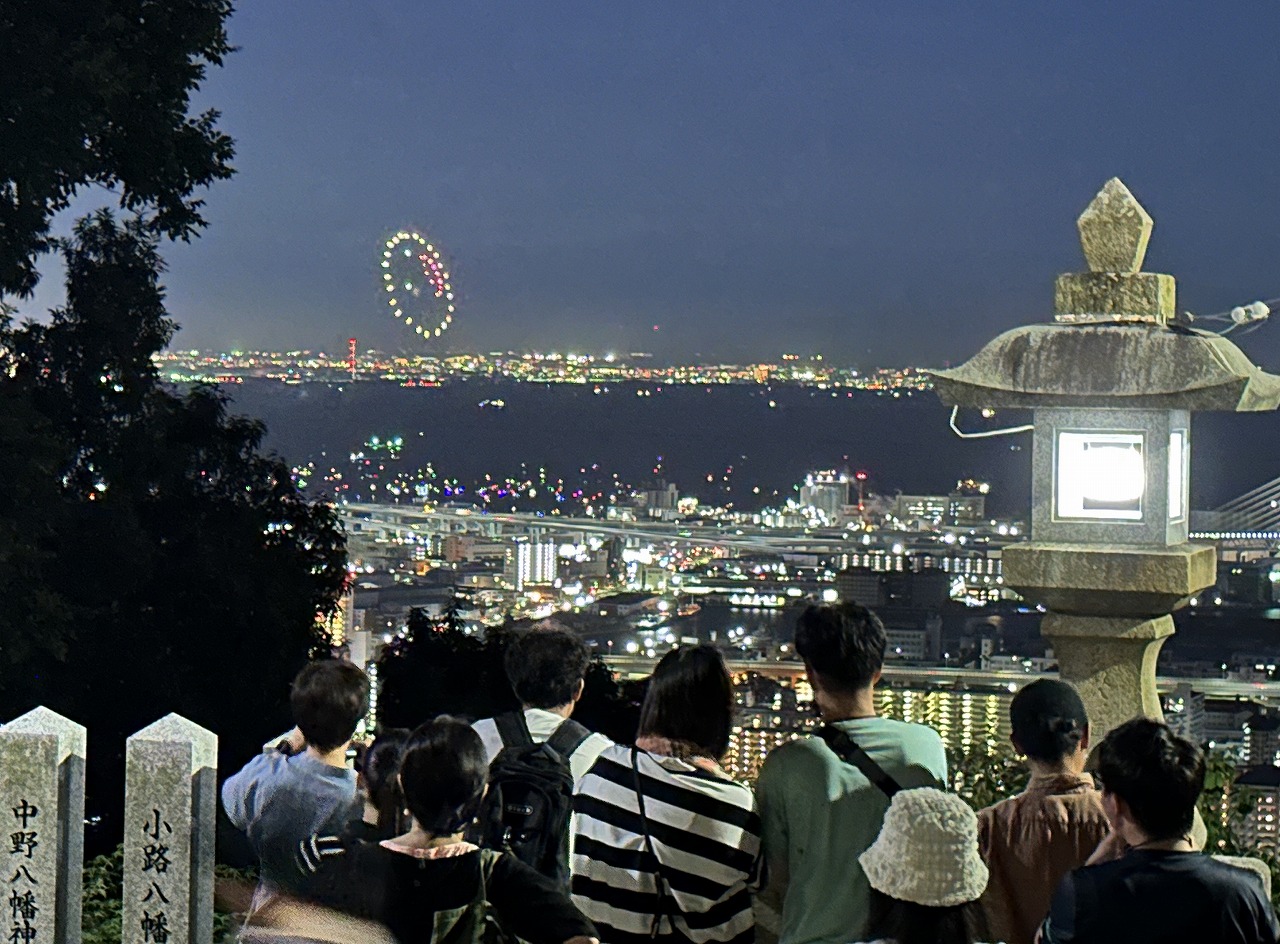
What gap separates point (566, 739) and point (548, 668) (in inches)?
6.9

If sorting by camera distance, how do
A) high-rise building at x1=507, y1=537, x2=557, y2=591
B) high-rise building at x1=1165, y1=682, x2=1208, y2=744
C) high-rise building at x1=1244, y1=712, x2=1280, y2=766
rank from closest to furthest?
1. high-rise building at x1=1165, y1=682, x2=1208, y2=744
2. high-rise building at x1=1244, y1=712, x2=1280, y2=766
3. high-rise building at x1=507, y1=537, x2=557, y2=591

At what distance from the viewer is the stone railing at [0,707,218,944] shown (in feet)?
16.7

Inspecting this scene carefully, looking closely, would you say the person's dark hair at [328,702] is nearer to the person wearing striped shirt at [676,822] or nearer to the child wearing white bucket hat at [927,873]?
the person wearing striped shirt at [676,822]

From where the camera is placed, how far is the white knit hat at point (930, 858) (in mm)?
2812

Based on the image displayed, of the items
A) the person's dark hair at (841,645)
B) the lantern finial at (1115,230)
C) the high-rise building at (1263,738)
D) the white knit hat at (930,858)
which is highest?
the lantern finial at (1115,230)

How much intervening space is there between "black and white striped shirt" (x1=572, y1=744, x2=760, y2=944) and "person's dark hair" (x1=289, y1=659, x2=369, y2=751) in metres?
0.85

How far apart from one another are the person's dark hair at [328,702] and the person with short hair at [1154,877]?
1777 mm

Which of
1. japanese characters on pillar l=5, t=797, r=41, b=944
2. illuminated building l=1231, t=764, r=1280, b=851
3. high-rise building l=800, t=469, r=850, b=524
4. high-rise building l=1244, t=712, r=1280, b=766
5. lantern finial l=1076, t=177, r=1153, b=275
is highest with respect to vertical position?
lantern finial l=1076, t=177, r=1153, b=275

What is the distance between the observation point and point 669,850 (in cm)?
332

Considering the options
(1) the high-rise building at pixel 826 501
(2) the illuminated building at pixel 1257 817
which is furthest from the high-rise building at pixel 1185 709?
(1) the high-rise building at pixel 826 501

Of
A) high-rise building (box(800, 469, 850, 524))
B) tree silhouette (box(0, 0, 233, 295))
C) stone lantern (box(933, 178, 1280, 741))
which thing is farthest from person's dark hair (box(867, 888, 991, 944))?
high-rise building (box(800, 469, 850, 524))

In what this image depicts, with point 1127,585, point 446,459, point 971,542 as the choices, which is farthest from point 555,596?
point 446,459

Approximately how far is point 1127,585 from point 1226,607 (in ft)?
12.3

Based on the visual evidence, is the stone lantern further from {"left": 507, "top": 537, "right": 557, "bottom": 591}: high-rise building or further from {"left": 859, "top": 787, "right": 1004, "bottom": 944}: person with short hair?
{"left": 507, "top": 537, "right": 557, "bottom": 591}: high-rise building
